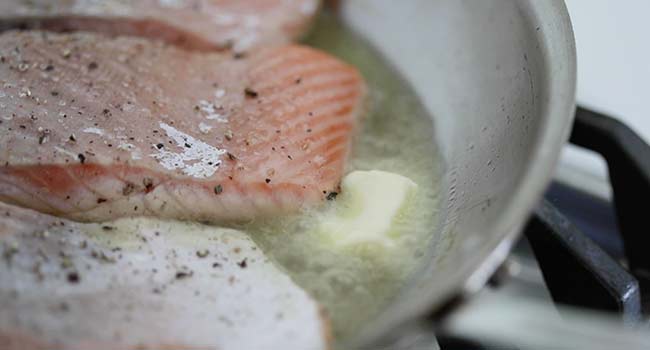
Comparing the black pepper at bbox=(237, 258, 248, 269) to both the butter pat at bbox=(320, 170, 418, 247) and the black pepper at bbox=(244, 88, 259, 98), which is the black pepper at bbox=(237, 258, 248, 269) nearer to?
the butter pat at bbox=(320, 170, 418, 247)

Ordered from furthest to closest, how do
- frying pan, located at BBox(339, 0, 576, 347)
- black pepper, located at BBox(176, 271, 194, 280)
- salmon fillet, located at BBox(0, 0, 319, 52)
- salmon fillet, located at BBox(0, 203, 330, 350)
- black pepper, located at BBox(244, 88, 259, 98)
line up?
salmon fillet, located at BBox(0, 0, 319, 52) < black pepper, located at BBox(244, 88, 259, 98) < black pepper, located at BBox(176, 271, 194, 280) < salmon fillet, located at BBox(0, 203, 330, 350) < frying pan, located at BBox(339, 0, 576, 347)

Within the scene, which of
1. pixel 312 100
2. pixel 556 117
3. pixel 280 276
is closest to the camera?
pixel 556 117

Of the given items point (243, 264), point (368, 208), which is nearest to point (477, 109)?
point (368, 208)

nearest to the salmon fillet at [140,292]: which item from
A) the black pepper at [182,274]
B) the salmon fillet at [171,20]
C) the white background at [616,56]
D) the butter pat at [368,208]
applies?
the black pepper at [182,274]

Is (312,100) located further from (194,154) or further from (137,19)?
(137,19)

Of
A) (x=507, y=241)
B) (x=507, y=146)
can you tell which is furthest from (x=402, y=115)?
(x=507, y=241)

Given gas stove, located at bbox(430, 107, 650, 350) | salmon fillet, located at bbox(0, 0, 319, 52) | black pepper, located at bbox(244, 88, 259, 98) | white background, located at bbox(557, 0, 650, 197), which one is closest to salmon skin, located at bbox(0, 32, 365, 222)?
black pepper, located at bbox(244, 88, 259, 98)
